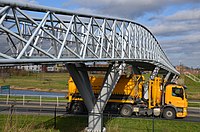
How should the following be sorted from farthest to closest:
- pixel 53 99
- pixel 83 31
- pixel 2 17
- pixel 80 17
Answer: pixel 53 99, pixel 83 31, pixel 80 17, pixel 2 17

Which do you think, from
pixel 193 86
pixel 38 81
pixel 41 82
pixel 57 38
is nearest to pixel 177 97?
pixel 57 38

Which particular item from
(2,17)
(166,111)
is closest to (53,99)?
(166,111)

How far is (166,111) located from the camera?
80.0ft

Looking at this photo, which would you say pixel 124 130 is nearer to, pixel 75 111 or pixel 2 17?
pixel 75 111

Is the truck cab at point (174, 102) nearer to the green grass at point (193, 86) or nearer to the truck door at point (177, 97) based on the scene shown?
the truck door at point (177, 97)

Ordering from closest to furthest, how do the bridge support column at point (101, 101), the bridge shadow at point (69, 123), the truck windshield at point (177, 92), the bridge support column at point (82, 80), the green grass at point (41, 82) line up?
1. the bridge support column at point (82, 80)
2. the bridge support column at point (101, 101)
3. the bridge shadow at point (69, 123)
4. the truck windshield at point (177, 92)
5. the green grass at point (41, 82)

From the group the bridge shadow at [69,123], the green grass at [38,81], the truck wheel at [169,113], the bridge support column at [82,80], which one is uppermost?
the green grass at [38,81]

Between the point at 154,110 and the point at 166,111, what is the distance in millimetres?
895

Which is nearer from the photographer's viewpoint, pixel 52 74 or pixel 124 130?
pixel 124 130

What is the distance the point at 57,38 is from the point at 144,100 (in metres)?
14.7

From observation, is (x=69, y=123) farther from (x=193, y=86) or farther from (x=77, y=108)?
(x=193, y=86)

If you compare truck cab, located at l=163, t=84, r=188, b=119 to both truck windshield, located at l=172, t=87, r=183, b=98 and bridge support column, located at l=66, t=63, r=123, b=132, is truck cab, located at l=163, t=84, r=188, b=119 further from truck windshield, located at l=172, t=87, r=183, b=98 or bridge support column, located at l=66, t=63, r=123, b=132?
bridge support column, located at l=66, t=63, r=123, b=132

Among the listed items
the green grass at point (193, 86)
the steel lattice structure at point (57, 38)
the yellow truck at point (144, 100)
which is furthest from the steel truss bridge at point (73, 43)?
the green grass at point (193, 86)

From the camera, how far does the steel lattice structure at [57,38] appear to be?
900 cm
